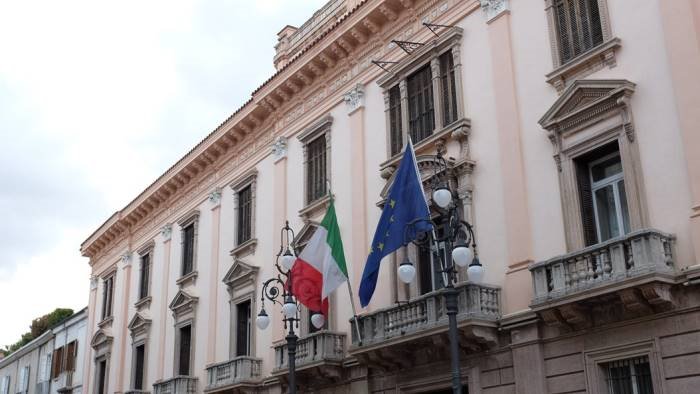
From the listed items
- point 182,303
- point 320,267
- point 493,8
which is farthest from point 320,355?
point 182,303

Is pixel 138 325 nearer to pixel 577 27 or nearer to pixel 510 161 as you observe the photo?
pixel 510 161

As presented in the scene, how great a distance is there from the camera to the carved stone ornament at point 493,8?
1678 centimetres

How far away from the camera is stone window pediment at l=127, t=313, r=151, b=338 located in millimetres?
28797

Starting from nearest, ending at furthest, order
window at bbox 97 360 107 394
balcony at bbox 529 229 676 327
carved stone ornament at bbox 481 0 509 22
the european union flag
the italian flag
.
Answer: balcony at bbox 529 229 676 327 → the european union flag → carved stone ornament at bbox 481 0 509 22 → the italian flag → window at bbox 97 360 107 394

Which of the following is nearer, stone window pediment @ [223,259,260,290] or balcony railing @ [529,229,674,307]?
balcony railing @ [529,229,674,307]

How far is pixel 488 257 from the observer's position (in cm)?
1590

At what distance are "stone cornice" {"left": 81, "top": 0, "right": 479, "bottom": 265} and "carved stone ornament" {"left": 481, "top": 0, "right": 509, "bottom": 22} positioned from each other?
35 cm

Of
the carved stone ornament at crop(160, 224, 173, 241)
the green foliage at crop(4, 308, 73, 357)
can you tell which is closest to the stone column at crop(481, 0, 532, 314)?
the carved stone ornament at crop(160, 224, 173, 241)

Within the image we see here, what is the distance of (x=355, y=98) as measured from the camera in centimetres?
2067

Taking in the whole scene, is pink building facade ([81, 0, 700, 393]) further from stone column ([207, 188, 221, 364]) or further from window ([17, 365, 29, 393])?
window ([17, 365, 29, 393])

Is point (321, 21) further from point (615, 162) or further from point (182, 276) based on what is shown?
point (615, 162)

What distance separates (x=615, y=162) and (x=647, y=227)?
5.25 feet

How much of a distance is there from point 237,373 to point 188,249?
6.84 m

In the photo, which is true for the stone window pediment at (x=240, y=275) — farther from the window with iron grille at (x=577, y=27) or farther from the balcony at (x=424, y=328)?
the window with iron grille at (x=577, y=27)
